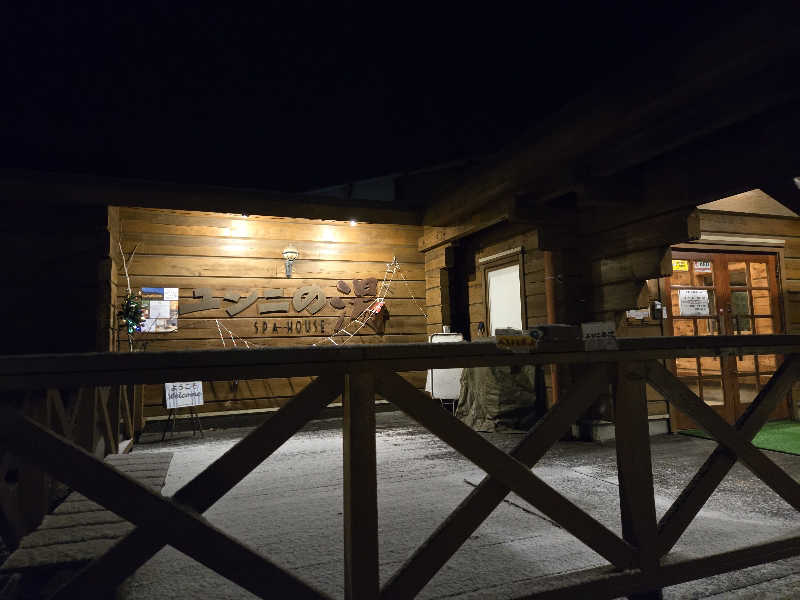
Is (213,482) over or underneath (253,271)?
underneath

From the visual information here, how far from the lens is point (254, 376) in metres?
1.52

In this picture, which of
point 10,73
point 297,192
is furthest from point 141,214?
point 10,73

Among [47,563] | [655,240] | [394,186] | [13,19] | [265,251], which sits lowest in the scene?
[47,563]

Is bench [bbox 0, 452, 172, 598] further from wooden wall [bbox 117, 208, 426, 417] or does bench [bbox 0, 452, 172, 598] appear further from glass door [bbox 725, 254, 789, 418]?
glass door [bbox 725, 254, 789, 418]

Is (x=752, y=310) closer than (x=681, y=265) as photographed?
No

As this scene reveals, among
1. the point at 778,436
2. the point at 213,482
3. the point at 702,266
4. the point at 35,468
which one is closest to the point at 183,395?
the point at 35,468

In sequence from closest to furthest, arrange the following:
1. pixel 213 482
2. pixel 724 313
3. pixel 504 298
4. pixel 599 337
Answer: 1. pixel 213 482
2. pixel 599 337
3. pixel 724 313
4. pixel 504 298

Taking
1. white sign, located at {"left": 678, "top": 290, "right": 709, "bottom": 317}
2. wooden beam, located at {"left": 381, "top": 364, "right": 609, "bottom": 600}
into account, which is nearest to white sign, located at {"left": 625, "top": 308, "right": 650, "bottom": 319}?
white sign, located at {"left": 678, "top": 290, "right": 709, "bottom": 317}

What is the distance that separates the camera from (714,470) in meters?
2.21

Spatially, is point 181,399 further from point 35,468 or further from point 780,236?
point 780,236

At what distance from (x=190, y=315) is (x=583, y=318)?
5.73 metres

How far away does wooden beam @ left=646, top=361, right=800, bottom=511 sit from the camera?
2.12m

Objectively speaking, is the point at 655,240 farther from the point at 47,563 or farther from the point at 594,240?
the point at 47,563

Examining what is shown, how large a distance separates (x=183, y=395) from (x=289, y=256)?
2624mm
